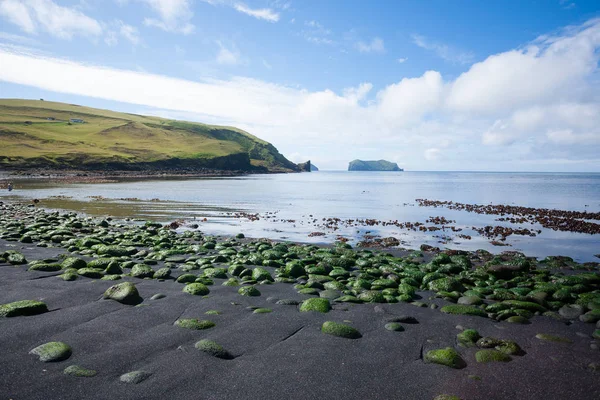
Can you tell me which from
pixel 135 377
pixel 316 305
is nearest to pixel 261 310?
pixel 316 305

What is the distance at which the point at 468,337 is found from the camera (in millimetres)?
7629

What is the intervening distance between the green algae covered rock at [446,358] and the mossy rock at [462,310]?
2.60 metres

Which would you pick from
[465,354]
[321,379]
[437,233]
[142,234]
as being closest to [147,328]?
[321,379]

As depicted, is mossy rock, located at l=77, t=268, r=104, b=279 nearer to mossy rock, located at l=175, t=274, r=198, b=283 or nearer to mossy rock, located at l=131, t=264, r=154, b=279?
mossy rock, located at l=131, t=264, r=154, b=279

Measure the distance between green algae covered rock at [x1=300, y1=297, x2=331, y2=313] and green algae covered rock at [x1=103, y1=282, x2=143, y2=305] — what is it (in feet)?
14.4

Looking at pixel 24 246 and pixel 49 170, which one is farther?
pixel 49 170

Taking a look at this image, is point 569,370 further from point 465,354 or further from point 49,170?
point 49,170

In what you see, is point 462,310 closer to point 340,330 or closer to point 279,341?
point 340,330

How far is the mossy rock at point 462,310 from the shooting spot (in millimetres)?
9195

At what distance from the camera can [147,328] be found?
7684mm

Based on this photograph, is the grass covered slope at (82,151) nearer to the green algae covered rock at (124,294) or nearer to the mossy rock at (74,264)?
the mossy rock at (74,264)

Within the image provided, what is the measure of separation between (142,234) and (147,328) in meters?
14.3

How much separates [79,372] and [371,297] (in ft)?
23.7

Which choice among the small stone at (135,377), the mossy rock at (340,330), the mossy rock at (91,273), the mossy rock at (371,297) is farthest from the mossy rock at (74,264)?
the mossy rock at (371,297)
